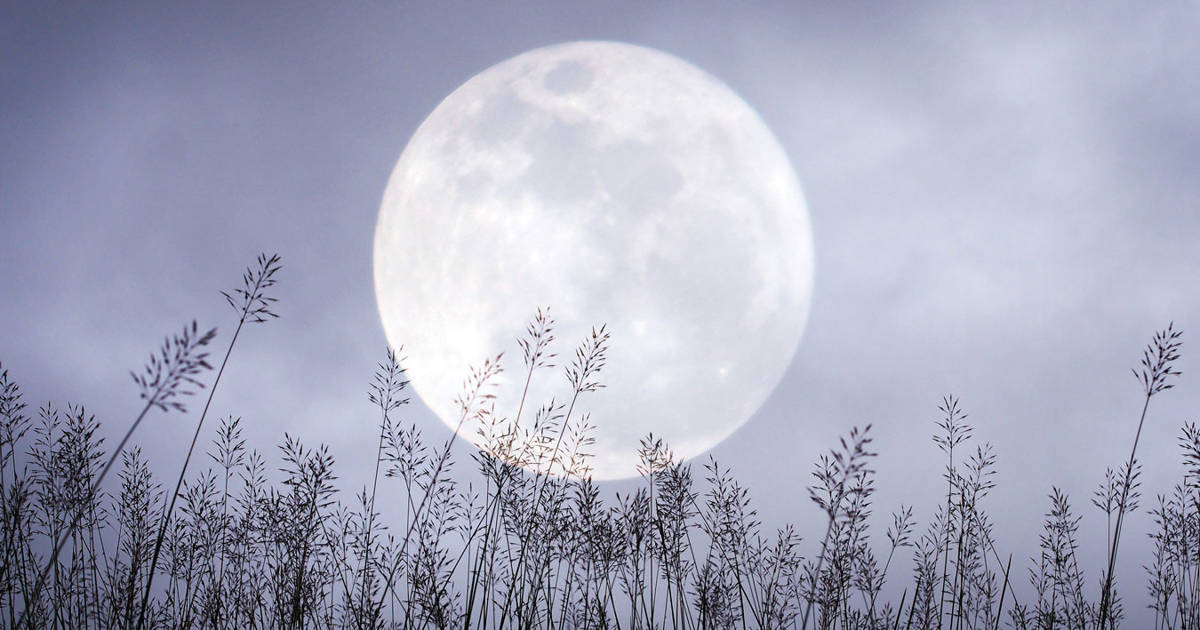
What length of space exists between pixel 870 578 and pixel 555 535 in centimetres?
296

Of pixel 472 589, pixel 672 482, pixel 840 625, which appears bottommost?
pixel 840 625

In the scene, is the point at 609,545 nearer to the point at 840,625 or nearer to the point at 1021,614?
the point at 840,625

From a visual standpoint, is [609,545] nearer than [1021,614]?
Yes

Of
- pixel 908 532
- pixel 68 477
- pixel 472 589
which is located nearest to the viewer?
pixel 472 589

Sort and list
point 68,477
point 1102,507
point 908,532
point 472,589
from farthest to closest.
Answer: point 908,532 → point 1102,507 → point 68,477 → point 472,589

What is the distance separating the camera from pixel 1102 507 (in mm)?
5656

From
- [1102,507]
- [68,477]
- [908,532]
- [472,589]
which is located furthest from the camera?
[908,532]

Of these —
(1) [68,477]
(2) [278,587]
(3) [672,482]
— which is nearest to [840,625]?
(3) [672,482]

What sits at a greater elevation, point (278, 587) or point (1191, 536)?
point (1191, 536)

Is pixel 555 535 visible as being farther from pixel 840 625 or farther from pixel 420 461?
pixel 840 625

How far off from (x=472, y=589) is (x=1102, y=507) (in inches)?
216

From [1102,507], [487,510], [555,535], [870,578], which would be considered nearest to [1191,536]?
[1102,507]

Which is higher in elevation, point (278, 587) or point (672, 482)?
point (672, 482)

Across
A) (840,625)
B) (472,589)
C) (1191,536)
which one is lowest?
(840,625)
